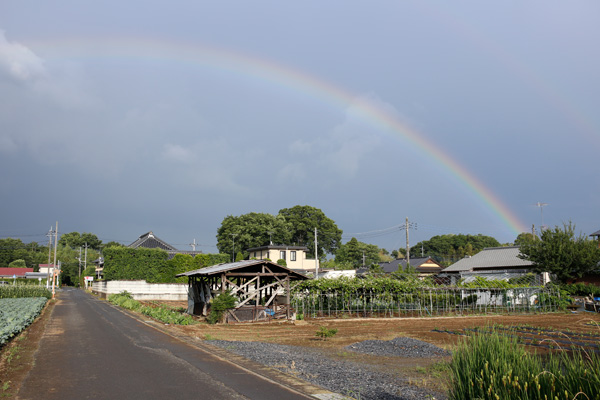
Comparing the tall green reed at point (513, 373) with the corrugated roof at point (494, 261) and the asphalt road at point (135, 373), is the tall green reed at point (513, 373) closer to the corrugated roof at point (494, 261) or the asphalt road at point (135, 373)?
the asphalt road at point (135, 373)

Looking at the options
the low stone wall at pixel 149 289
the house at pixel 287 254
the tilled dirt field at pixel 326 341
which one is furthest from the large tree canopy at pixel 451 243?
the tilled dirt field at pixel 326 341

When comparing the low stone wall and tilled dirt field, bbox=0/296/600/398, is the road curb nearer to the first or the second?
tilled dirt field, bbox=0/296/600/398

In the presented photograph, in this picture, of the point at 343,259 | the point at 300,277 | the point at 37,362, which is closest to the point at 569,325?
the point at 300,277

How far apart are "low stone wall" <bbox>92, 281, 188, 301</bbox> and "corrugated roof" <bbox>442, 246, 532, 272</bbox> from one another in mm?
37423

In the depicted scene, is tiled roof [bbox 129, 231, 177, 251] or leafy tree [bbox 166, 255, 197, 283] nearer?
leafy tree [bbox 166, 255, 197, 283]

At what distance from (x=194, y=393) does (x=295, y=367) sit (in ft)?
13.0

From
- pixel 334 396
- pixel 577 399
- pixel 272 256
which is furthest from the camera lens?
pixel 272 256

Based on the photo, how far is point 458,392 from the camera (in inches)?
221

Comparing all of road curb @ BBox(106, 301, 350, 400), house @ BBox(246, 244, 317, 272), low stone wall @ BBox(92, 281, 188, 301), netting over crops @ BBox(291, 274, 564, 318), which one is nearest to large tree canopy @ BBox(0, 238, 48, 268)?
house @ BBox(246, 244, 317, 272)

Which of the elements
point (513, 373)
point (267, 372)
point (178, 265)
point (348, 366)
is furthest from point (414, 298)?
point (513, 373)

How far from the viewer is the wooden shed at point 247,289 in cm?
2677

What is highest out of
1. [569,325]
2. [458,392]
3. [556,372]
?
[556,372]

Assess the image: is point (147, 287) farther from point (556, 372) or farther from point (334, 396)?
point (556, 372)

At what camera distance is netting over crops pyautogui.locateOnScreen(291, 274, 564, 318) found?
1296 inches
